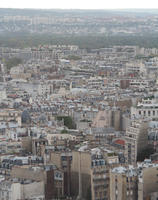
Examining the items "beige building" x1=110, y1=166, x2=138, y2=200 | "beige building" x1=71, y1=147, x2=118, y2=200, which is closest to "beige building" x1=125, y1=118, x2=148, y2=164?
"beige building" x1=71, y1=147, x2=118, y2=200

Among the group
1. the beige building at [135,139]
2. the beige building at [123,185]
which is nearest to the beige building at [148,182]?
the beige building at [123,185]

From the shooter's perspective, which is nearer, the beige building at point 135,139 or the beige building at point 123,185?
the beige building at point 123,185

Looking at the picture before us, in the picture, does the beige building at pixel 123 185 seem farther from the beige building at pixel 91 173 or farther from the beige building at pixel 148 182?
the beige building at pixel 91 173

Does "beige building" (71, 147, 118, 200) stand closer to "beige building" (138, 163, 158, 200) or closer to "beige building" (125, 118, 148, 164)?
"beige building" (138, 163, 158, 200)

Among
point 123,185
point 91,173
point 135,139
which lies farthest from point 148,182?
point 135,139

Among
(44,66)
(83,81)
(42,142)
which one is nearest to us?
(42,142)

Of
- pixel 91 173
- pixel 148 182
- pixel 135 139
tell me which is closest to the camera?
pixel 148 182

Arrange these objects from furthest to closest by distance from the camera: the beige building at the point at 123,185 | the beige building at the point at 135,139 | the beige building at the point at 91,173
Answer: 1. the beige building at the point at 135,139
2. the beige building at the point at 91,173
3. the beige building at the point at 123,185

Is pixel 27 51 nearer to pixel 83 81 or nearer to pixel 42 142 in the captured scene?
pixel 83 81

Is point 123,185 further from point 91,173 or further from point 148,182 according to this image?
point 91,173

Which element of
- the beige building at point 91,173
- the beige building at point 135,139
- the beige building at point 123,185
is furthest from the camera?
the beige building at point 135,139

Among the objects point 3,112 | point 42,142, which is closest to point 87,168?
point 42,142
